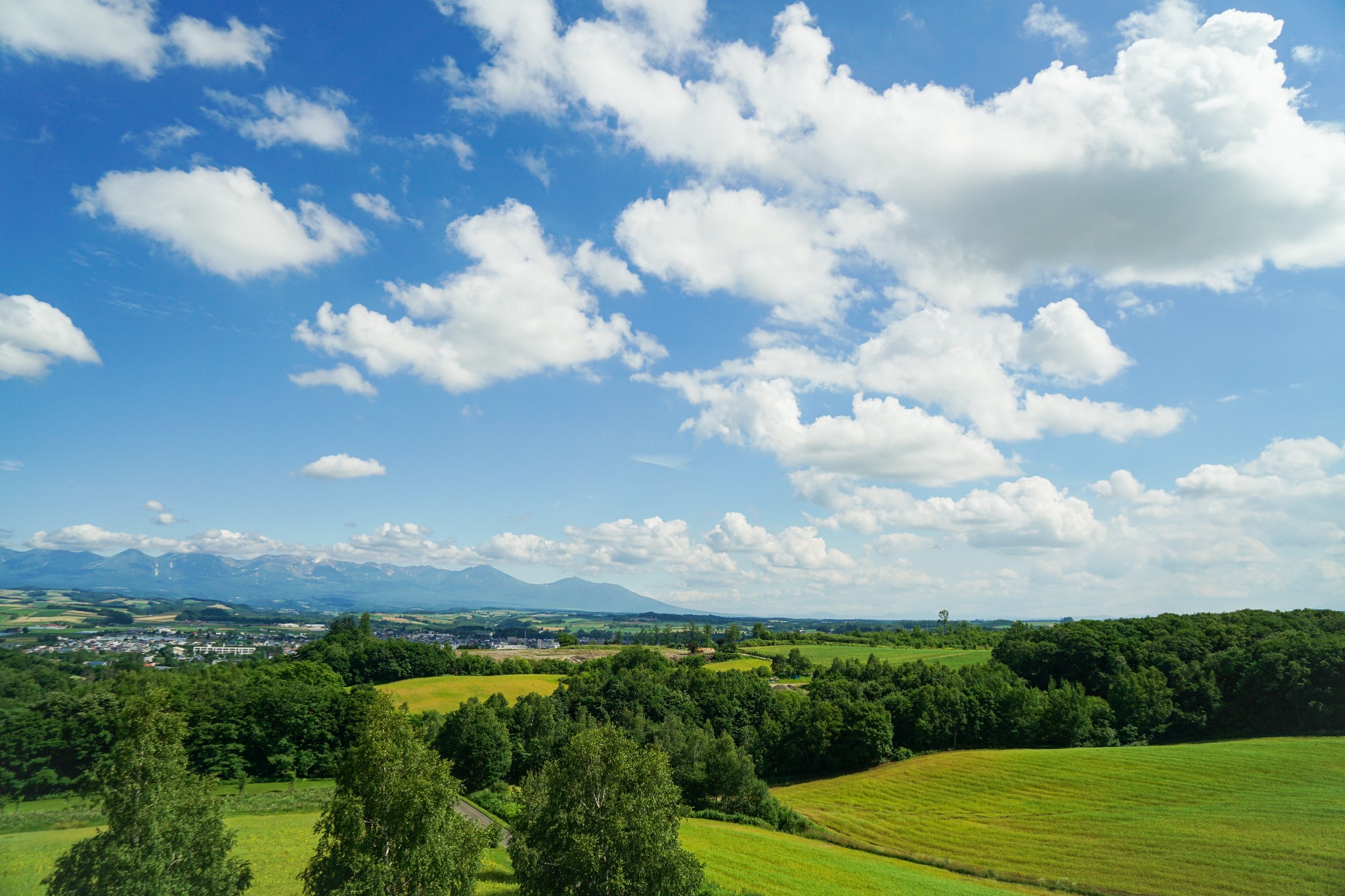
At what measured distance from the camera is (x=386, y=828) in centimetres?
2191

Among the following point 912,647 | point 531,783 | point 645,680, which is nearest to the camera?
point 531,783

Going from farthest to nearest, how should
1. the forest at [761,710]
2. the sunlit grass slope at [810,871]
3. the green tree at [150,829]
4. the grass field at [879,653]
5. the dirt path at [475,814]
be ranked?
the grass field at [879,653], the forest at [761,710], the dirt path at [475,814], the sunlit grass slope at [810,871], the green tree at [150,829]

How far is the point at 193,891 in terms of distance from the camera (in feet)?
71.4

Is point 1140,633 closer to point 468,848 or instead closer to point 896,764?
point 896,764

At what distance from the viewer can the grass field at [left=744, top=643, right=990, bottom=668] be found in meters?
137

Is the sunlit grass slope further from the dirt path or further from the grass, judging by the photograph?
the dirt path

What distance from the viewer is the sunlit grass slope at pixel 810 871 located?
36.3 meters

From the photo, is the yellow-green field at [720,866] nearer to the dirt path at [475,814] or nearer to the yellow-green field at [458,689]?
the dirt path at [475,814]

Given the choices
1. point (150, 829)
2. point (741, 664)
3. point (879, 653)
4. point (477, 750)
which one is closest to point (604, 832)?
point (150, 829)

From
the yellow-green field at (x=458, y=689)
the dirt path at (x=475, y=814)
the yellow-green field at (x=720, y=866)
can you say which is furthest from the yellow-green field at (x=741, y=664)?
the yellow-green field at (x=720, y=866)

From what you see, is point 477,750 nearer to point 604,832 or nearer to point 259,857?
point 259,857

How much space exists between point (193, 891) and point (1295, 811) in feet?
230

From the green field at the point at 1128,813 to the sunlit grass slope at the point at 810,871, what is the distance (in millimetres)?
4667

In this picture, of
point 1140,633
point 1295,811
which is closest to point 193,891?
point 1295,811
